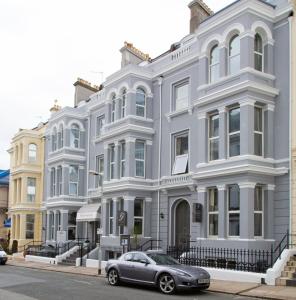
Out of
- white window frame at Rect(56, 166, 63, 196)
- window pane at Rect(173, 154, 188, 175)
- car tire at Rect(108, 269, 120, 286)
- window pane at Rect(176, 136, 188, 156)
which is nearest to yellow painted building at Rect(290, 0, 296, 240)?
window pane at Rect(173, 154, 188, 175)

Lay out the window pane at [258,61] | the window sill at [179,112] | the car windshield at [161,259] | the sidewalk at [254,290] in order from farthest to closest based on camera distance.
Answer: the window sill at [179,112]
the window pane at [258,61]
the car windshield at [161,259]
the sidewalk at [254,290]

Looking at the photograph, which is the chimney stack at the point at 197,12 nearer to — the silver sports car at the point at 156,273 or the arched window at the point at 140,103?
the arched window at the point at 140,103

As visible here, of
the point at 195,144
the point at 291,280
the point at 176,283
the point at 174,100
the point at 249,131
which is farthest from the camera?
the point at 174,100

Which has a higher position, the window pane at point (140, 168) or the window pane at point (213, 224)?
the window pane at point (140, 168)

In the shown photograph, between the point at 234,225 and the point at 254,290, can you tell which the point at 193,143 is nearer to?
the point at 234,225

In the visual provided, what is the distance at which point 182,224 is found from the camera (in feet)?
84.0

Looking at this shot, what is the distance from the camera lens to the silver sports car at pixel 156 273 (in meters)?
15.9

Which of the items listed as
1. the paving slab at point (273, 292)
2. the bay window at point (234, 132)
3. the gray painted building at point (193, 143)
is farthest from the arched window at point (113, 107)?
the paving slab at point (273, 292)

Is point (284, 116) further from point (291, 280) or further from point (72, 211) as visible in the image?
point (72, 211)

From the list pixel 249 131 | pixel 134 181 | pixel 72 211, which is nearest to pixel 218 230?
pixel 249 131

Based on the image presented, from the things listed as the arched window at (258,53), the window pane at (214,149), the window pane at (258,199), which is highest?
the arched window at (258,53)

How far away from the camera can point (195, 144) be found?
24594 millimetres

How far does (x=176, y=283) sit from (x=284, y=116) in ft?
27.6

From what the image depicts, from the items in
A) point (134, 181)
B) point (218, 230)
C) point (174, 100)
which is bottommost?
Result: point (218, 230)
